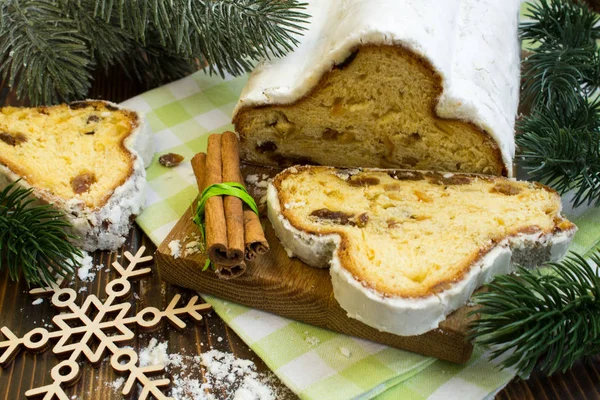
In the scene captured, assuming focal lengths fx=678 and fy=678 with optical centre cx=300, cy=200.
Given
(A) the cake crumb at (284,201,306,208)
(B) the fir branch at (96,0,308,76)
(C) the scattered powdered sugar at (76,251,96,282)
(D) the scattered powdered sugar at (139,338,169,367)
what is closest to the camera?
(D) the scattered powdered sugar at (139,338,169,367)

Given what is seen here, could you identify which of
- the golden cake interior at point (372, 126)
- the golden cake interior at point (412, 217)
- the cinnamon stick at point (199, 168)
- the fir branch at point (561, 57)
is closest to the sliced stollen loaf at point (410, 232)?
the golden cake interior at point (412, 217)

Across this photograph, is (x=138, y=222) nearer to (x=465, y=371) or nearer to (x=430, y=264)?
(x=430, y=264)

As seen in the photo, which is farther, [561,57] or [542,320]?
[561,57]

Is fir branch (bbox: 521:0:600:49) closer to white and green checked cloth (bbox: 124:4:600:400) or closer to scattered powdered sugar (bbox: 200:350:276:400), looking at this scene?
→ white and green checked cloth (bbox: 124:4:600:400)

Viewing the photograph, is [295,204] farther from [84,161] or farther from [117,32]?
[117,32]

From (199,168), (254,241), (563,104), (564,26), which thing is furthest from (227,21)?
(564,26)

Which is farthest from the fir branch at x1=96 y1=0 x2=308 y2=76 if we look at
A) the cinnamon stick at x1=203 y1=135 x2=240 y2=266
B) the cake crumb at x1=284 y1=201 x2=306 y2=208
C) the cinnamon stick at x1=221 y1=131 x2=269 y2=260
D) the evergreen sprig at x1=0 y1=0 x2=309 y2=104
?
the cake crumb at x1=284 y1=201 x2=306 y2=208
